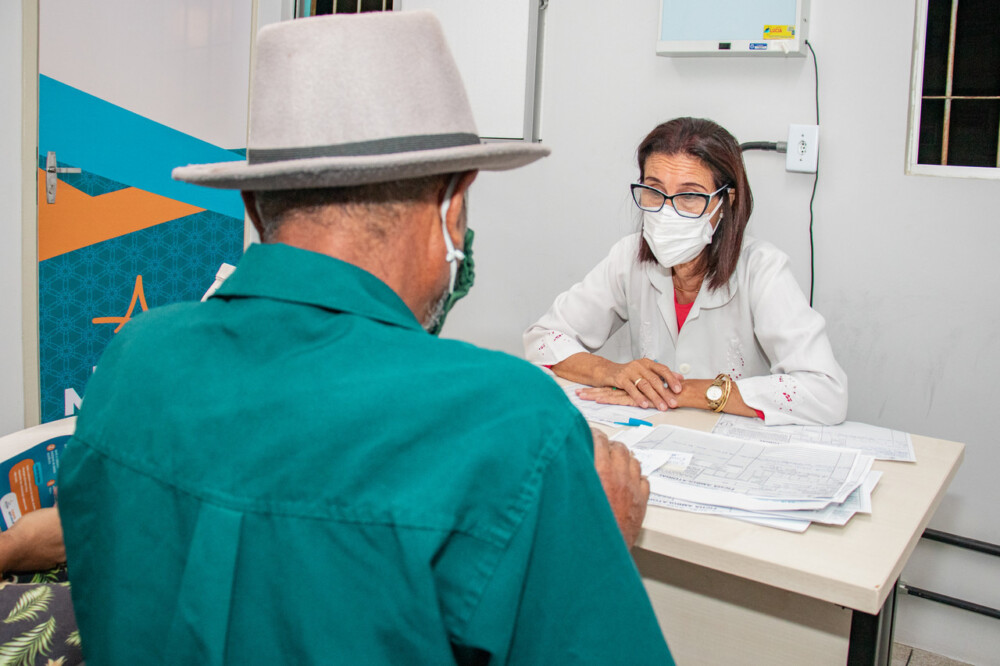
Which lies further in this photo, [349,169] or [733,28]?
[733,28]

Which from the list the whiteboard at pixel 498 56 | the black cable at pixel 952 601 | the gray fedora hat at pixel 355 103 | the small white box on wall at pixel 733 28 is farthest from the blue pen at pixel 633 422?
the whiteboard at pixel 498 56

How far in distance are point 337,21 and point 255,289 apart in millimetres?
285

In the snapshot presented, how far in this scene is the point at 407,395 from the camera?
1.84ft

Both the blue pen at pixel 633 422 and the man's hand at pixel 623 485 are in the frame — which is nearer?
the man's hand at pixel 623 485

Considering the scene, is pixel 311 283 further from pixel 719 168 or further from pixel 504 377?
pixel 719 168

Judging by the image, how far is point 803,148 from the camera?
223cm

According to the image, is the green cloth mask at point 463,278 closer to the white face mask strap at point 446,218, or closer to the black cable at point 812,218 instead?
the white face mask strap at point 446,218

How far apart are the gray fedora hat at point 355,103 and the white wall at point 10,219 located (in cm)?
186

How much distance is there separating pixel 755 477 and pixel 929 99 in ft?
4.86

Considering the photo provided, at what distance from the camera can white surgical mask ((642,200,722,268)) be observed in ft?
6.07

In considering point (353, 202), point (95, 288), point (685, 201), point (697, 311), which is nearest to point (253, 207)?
point (353, 202)

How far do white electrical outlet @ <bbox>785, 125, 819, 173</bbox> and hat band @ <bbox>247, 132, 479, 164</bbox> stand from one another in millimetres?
1757

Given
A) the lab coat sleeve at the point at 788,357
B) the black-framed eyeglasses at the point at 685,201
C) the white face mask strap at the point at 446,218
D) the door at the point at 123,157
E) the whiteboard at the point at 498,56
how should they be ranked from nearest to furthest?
the white face mask strap at the point at 446,218 → the lab coat sleeve at the point at 788,357 → the black-framed eyeglasses at the point at 685,201 → the door at the point at 123,157 → the whiteboard at the point at 498,56

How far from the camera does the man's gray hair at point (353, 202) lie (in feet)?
2.26
